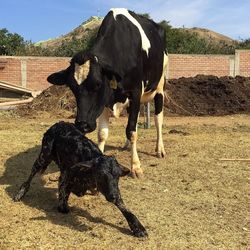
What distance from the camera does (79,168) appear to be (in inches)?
208

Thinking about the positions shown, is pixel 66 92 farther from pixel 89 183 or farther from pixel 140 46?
pixel 89 183

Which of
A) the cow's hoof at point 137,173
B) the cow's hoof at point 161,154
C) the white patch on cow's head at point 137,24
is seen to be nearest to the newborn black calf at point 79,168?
the cow's hoof at point 137,173

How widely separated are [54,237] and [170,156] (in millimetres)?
4371

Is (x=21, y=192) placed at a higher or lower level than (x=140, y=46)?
lower

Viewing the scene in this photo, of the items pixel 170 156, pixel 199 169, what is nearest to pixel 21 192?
pixel 199 169

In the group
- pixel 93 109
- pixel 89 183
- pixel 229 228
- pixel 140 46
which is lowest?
pixel 229 228

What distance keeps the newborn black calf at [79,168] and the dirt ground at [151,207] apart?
0.19 meters

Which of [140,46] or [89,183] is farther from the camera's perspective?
[140,46]

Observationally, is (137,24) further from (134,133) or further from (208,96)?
(208,96)

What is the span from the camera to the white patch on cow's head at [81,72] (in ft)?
20.9

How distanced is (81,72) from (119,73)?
100cm

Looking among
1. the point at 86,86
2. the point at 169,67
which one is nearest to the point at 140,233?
the point at 86,86

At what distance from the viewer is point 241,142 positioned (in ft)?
33.6

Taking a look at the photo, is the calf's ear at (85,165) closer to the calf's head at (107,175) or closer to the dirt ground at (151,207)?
the calf's head at (107,175)
